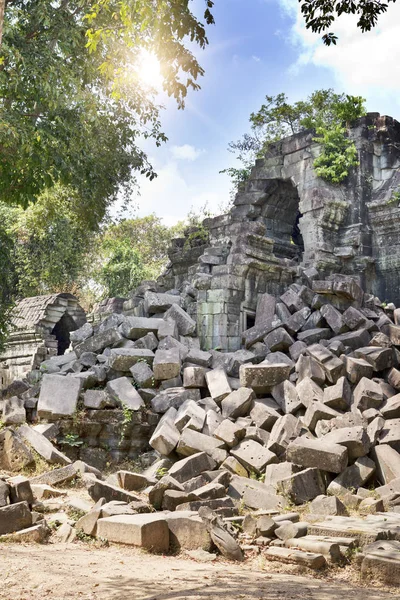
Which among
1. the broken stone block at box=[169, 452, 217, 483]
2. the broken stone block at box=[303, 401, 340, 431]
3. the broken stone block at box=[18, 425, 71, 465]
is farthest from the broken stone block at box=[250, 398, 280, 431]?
the broken stone block at box=[18, 425, 71, 465]

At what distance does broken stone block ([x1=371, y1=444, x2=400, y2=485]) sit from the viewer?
723 cm

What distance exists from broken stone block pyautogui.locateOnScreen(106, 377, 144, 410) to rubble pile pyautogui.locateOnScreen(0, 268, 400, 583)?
21mm

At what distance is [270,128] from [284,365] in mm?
10616

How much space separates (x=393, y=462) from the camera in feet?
23.9

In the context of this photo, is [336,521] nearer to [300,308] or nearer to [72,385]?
[72,385]

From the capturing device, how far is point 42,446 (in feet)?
27.2

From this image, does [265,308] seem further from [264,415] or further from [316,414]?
[316,414]

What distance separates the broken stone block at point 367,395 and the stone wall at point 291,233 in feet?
10.5

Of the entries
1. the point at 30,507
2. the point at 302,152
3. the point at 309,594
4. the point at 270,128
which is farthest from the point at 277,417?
the point at 270,128

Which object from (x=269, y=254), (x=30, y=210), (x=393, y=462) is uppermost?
(x=30, y=210)

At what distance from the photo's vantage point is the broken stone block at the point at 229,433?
8.22 meters

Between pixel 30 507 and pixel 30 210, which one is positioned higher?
pixel 30 210

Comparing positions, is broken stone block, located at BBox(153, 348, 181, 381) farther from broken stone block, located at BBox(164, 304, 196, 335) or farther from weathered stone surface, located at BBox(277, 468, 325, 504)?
weathered stone surface, located at BBox(277, 468, 325, 504)

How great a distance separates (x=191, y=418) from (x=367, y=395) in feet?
7.61
